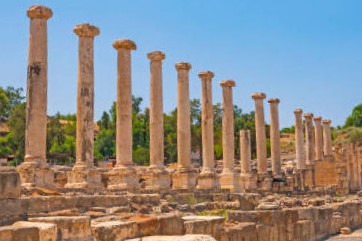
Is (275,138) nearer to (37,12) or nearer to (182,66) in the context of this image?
(182,66)

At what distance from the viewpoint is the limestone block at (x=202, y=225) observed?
8883 mm

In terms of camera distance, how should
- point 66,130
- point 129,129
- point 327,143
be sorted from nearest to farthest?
point 129,129
point 327,143
point 66,130

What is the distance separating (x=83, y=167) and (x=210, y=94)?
1182 centimetres

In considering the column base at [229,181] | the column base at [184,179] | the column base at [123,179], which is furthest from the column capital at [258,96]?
the column base at [123,179]

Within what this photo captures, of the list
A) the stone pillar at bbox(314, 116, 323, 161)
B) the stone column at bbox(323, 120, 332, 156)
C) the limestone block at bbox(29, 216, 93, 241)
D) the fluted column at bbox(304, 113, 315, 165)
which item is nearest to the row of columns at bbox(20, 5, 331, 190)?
the limestone block at bbox(29, 216, 93, 241)

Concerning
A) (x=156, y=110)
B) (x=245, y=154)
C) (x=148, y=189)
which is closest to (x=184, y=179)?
(x=148, y=189)

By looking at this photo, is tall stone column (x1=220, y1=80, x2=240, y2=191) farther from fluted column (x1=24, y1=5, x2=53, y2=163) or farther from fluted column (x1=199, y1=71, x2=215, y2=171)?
fluted column (x1=24, y1=5, x2=53, y2=163)

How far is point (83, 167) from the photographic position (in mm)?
19609

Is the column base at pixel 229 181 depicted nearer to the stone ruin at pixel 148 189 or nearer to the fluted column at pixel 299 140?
the stone ruin at pixel 148 189

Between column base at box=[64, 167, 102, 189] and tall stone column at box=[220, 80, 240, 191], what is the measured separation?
11.3 metres

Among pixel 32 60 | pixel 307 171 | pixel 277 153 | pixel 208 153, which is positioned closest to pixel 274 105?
pixel 277 153

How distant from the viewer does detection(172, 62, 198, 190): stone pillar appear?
25606 mm

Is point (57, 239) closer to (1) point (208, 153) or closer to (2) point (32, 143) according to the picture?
(2) point (32, 143)

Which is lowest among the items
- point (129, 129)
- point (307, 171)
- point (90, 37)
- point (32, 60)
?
point (307, 171)
